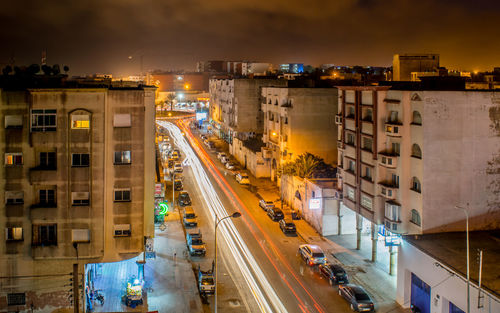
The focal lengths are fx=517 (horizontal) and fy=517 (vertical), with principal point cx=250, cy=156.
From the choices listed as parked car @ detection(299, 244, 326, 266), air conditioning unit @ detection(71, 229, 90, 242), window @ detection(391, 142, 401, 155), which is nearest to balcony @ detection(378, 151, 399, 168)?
window @ detection(391, 142, 401, 155)

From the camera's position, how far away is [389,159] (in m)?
37.3

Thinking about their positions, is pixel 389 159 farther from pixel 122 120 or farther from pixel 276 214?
pixel 122 120

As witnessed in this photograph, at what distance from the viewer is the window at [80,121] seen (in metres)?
29.8

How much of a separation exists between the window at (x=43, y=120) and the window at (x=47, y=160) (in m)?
1.40

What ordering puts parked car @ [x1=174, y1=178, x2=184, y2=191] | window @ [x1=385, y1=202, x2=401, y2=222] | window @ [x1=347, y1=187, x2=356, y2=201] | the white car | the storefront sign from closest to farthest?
window @ [x1=385, y1=202, x2=401, y2=222]
window @ [x1=347, y1=187, x2=356, y2=201]
the storefront sign
parked car @ [x1=174, y1=178, x2=184, y2=191]
the white car

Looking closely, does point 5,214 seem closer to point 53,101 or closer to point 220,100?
point 53,101

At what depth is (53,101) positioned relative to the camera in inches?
1163

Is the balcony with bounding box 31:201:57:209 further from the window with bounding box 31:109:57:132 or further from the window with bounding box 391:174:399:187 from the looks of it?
the window with bounding box 391:174:399:187

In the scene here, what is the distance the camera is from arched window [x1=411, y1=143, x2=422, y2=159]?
3530 centimetres

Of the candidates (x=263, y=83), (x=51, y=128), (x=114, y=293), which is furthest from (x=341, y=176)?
(x=263, y=83)

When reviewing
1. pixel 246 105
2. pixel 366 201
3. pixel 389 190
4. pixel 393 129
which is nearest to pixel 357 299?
pixel 389 190

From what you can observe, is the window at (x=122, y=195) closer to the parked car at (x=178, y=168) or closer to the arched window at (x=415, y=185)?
the arched window at (x=415, y=185)

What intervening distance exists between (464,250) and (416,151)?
7.48 meters

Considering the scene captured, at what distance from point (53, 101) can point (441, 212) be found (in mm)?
25581
